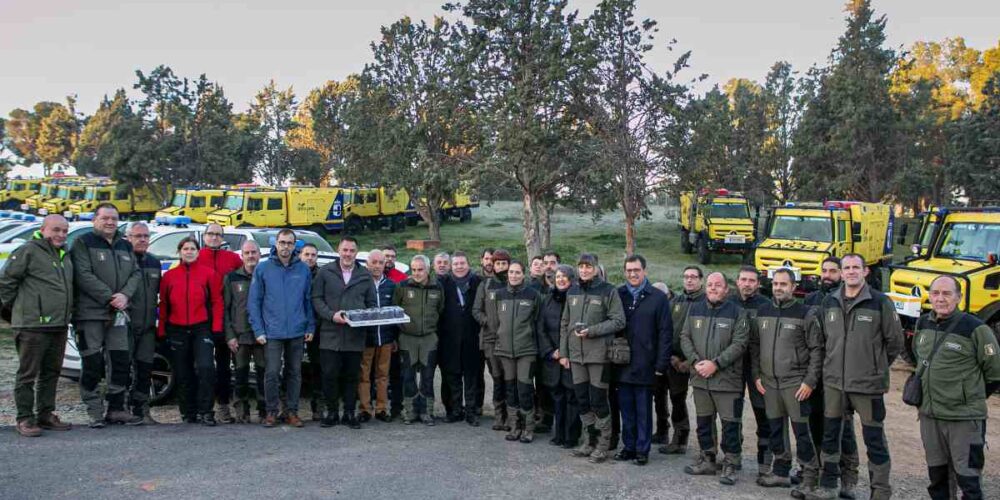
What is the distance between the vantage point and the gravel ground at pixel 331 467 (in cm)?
509

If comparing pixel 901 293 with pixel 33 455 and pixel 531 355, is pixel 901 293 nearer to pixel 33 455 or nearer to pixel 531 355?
pixel 531 355

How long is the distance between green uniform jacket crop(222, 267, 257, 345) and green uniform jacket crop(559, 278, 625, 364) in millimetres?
2987

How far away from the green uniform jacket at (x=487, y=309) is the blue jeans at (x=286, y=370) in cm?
170

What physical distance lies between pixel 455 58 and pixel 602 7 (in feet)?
21.8

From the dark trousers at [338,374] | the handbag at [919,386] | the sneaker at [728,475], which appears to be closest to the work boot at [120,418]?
the dark trousers at [338,374]

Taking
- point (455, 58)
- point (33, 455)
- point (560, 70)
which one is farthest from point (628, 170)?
point (33, 455)

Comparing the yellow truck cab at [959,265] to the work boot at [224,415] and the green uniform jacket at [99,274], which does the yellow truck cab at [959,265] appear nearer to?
the work boot at [224,415]

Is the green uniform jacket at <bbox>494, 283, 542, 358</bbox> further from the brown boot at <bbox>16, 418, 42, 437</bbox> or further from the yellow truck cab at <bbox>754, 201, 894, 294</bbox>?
the yellow truck cab at <bbox>754, 201, 894, 294</bbox>

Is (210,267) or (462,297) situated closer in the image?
(210,267)

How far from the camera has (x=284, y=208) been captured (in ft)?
102

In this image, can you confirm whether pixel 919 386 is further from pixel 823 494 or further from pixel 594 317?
pixel 594 317

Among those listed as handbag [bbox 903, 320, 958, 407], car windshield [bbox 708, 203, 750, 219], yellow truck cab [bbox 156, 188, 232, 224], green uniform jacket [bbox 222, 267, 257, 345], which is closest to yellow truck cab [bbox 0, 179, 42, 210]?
yellow truck cab [bbox 156, 188, 232, 224]

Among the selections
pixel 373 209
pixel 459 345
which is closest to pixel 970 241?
pixel 459 345

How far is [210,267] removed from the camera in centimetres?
697
